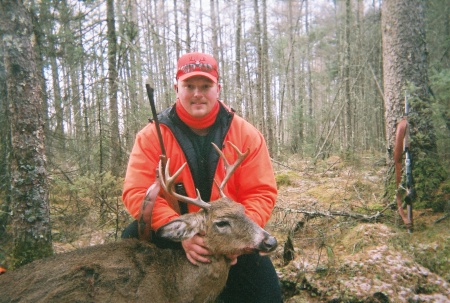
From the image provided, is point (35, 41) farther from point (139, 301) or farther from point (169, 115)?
point (139, 301)

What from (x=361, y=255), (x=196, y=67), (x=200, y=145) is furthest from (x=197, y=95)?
(x=361, y=255)

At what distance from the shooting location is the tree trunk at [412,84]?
14.9ft

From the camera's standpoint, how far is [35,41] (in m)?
5.98

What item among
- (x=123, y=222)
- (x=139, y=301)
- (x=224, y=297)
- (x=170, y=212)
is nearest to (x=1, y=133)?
(x=123, y=222)

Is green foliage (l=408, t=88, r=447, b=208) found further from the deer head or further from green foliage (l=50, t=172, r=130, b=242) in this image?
green foliage (l=50, t=172, r=130, b=242)

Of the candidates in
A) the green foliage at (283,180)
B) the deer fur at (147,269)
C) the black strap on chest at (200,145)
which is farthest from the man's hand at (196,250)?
the green foliage at (283,180)

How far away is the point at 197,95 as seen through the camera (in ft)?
10.8

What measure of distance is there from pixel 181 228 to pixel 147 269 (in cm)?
45

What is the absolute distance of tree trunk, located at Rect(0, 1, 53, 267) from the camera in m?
3.62

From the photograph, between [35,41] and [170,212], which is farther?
[35,41]

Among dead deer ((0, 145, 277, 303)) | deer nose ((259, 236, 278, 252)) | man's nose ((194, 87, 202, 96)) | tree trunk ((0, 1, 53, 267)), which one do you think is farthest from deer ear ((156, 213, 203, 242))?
tree trunk ((0, 1, 53, 267))

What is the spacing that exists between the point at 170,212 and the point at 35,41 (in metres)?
4.85

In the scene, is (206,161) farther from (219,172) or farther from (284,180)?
(284,180)

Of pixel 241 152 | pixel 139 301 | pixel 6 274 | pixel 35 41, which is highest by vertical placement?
pixel 35 41
